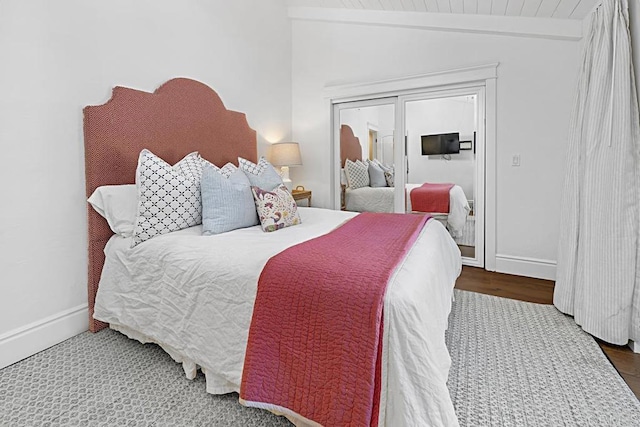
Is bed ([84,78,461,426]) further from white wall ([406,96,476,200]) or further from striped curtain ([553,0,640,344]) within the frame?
white wall ([406,96,476,200])

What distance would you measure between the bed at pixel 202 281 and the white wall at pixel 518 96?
126 centimetres

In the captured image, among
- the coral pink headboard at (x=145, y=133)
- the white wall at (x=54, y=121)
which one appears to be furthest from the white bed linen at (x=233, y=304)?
the coral pink headboard at (x=145, y=133)

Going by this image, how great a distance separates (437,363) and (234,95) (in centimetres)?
302

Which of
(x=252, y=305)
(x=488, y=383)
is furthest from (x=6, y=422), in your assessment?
(x=488, y=383)

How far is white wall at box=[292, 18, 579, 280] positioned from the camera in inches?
117

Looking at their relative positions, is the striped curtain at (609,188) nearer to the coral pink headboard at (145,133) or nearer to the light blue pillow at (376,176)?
the light blue pillow at (376,176)

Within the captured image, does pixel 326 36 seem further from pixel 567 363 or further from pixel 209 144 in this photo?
pixel 567 363

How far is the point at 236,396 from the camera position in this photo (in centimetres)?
155

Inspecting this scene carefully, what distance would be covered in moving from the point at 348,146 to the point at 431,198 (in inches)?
44.5

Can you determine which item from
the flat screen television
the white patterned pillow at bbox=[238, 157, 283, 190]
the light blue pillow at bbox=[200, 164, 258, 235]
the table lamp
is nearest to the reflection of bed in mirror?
the flat screen television

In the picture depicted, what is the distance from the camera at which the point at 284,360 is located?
1252mm

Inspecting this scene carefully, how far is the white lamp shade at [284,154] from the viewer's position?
3.74 m

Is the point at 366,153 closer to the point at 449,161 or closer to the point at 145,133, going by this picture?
the point at 449,161

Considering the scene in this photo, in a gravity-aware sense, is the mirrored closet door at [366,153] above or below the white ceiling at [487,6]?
below
